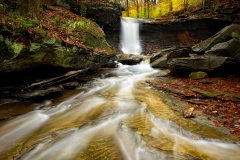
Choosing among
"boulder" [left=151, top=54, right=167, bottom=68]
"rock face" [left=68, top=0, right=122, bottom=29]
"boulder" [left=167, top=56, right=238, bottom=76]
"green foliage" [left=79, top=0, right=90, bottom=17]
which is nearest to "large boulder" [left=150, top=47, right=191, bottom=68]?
"boulder" [left=151, top=54, right=167, bottom=68]

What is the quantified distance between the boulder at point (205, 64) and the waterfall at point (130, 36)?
41.4 ft

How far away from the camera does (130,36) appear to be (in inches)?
875

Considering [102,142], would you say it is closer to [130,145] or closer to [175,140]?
[130,145]

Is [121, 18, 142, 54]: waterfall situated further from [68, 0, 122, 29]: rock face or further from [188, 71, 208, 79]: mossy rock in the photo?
[188, 71, 208, 79]: mossy rock

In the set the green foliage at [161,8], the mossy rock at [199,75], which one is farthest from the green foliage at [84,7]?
the green foliage at [161,8]

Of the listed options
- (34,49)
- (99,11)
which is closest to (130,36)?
(99,11)

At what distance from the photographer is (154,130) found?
433cm

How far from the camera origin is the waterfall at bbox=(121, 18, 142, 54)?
21.9 metres

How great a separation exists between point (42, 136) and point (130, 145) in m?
2.22

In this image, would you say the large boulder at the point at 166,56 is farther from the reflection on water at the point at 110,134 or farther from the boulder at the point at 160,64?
the reflection on water at the point at 110,134

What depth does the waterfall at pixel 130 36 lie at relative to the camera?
21.9 meters

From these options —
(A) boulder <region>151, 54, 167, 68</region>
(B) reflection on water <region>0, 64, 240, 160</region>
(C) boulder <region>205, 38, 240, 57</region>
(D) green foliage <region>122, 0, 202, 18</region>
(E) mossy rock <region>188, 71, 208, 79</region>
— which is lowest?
(B) reflection on water <region>0, 64, 240, 160</region>

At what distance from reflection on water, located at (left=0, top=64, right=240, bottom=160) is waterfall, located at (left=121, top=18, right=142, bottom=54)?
16059 millimetres

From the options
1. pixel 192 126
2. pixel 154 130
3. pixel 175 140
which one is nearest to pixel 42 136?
pixel 154 130
